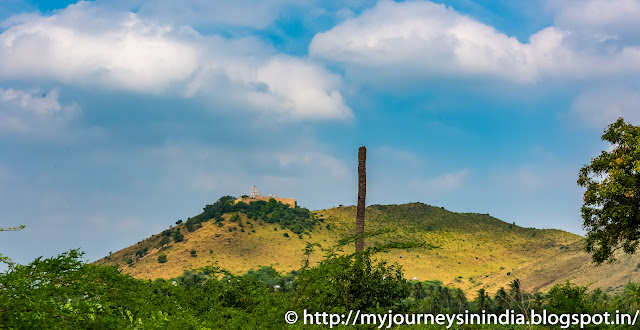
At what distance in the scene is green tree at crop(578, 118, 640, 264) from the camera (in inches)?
761

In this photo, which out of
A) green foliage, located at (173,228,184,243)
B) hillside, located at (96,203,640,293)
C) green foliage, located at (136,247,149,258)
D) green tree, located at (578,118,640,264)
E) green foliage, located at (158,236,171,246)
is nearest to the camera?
green tree, located at (578,118,640,264)

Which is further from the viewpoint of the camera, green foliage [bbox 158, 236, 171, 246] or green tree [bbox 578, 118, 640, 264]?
green foliage [bbox 158, 236, 171, 246]

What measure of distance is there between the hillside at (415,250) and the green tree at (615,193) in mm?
65509

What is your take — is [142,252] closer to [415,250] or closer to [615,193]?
[415,250]

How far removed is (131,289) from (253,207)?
122 m

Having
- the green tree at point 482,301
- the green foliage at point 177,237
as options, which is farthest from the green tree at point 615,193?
the green foliage at point 177,237

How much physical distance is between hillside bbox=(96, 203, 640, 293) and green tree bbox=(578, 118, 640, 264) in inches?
2579

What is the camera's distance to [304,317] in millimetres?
6812

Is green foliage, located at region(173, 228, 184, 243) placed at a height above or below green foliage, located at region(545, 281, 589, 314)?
above

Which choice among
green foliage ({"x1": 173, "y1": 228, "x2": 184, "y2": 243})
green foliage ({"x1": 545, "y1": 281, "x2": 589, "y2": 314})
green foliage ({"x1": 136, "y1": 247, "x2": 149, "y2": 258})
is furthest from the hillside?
green foliage ({"x1": 545, "y1": 281, "x2": 589, "y2": 314})

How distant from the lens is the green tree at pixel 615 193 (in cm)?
1933

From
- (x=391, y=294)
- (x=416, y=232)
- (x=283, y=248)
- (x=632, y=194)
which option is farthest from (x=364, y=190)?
(x=416, y=232)

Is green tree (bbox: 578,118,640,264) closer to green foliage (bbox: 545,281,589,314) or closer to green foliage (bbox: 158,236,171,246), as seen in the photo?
green foliage (bbox: 545,281,589,314)

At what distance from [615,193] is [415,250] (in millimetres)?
98611
